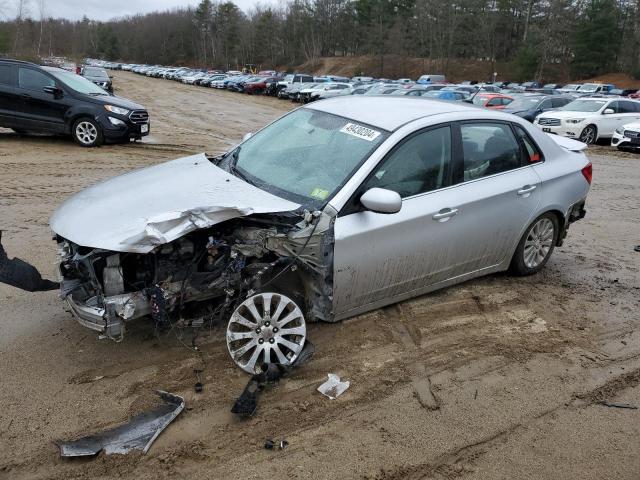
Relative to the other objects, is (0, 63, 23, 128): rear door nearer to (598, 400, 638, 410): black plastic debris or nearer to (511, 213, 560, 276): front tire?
(511, 213, 560, 276): front tire

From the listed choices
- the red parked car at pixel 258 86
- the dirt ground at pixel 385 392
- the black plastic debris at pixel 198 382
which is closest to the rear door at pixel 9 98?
the dirt ground at pixel 385 392

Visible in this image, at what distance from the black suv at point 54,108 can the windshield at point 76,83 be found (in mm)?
27

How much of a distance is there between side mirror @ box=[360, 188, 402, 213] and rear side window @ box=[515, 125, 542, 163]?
206cm

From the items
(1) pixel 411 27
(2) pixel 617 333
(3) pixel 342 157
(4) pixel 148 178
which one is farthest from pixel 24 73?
(1) pixel 411 27

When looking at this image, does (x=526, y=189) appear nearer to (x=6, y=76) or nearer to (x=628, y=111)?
(x=6, y=76)

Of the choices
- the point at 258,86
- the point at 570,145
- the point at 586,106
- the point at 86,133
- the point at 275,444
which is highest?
the point at 258,86

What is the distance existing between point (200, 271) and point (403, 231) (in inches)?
58.4

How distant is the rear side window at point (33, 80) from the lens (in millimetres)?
11938

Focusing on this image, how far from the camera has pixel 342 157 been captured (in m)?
4.23

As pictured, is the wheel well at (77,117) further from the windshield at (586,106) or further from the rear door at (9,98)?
the windshield at (586,106)

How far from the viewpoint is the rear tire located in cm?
1212

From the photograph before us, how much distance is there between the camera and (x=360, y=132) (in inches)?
173

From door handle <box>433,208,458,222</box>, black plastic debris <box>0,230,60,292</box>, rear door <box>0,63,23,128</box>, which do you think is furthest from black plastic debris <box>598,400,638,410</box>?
rear door <box>0,63,23,128</box>

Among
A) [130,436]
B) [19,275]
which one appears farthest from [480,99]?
[130,436]
